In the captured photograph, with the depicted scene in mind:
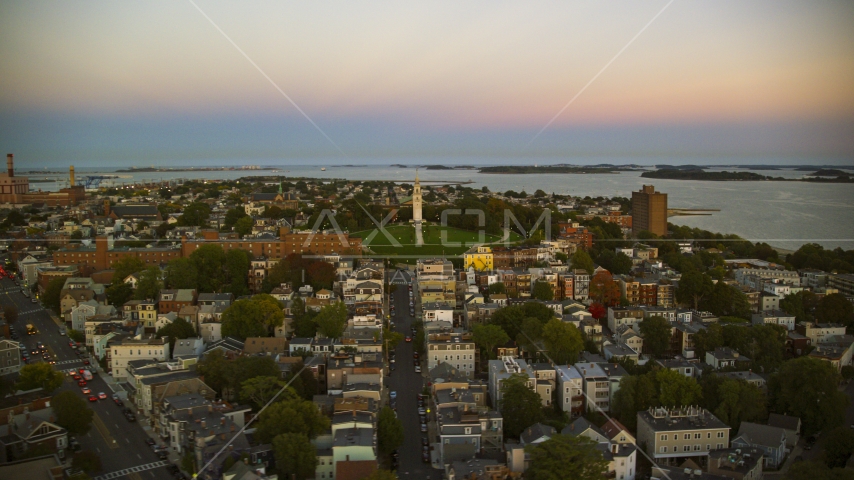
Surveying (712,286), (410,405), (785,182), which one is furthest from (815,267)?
(785,182)

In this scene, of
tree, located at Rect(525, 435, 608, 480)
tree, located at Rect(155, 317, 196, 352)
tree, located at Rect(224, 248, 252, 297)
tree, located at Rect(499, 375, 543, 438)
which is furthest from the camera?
tree, located at Rect(224, 248, 252, 297)

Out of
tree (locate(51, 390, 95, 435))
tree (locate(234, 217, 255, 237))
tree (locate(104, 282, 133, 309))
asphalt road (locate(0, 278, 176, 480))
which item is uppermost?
A: tree (locate(234, 217, 255, 237))

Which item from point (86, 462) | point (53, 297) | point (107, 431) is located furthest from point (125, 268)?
point (86, 462)

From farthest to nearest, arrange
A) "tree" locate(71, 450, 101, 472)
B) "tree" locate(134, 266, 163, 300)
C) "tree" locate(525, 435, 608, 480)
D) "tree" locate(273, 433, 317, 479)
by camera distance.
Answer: "tree" locate(134, 266, 163, 300) → "tree" locate(71, 450, 101, 472) → "tree" locate(273, 433, 317, 479) → "tree" locate(525, 435, 608, 480)

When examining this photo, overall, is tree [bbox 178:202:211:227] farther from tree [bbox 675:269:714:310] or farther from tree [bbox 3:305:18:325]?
tree [bbox 675:269:714:310]

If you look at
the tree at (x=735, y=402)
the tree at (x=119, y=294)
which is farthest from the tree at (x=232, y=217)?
the tree at (x=735, y=402)

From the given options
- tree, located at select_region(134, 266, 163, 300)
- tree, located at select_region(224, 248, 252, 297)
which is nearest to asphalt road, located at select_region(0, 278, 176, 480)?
tree, located at select_region(134, 266, 163, 300)

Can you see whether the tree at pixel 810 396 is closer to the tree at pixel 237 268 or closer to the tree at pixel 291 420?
the tree at pixel 291 420

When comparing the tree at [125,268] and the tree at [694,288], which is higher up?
the tree at [125,268]
